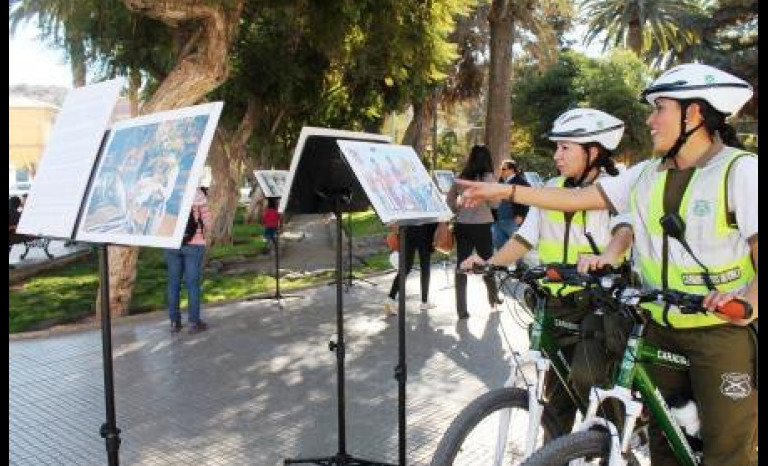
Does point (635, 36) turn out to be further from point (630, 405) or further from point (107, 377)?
point (107, 377)

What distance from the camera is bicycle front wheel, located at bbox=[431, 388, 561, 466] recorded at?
2.96m

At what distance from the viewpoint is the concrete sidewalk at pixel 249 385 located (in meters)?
4.67

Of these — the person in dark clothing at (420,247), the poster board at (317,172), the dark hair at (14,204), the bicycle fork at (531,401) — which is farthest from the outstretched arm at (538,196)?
the dark hair at (14,204)

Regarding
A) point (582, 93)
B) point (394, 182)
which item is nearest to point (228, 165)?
point (394, 182)

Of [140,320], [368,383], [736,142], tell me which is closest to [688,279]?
[736,142]

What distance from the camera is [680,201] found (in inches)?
108

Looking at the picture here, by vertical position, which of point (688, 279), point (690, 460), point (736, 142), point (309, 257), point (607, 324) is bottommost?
point (309, 257)

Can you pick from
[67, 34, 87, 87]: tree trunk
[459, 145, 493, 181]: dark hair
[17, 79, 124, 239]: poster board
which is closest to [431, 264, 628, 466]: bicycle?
[17, 79, 124, 239]: poster board

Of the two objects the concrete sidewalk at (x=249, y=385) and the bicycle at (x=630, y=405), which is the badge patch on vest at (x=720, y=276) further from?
the concrete sidewalk at (x=249, y=385)

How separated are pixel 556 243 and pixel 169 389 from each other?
139 inches

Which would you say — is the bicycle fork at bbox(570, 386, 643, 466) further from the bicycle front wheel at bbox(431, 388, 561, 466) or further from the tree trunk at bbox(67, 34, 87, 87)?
the tree trunk at bbox(67, 34, 87, 87)

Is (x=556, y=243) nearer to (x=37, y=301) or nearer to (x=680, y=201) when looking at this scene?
(x=680, y=201)

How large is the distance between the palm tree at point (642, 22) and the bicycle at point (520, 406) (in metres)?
34.5

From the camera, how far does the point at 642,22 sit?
114ft
